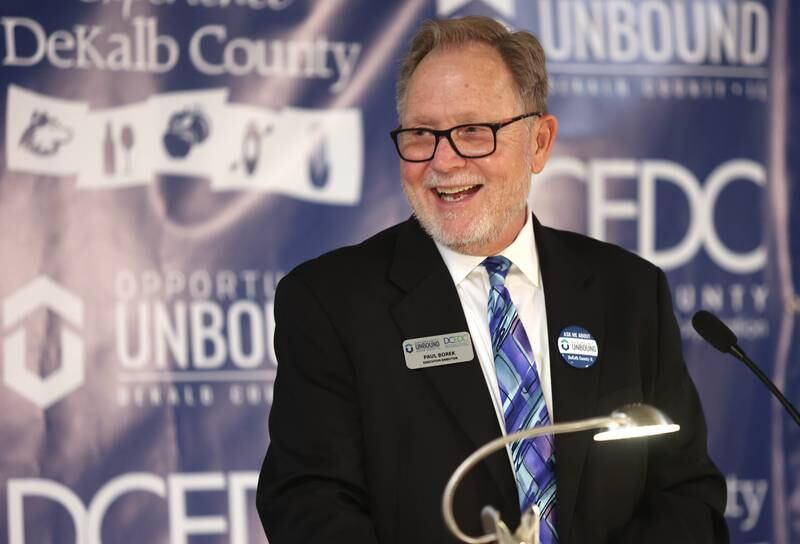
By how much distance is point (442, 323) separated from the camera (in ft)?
7.55

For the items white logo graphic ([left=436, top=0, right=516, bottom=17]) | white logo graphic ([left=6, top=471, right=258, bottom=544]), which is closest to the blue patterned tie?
white logo graphic ([left=6, top=471, right=258, bottom=544])

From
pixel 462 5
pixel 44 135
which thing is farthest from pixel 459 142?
pixel 44 135

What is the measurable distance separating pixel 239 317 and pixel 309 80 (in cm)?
78

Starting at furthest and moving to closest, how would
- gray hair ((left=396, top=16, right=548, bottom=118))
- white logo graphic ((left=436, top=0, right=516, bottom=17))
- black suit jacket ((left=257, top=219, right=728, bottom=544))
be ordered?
white logo graphic ((left=436, top=0, right=516, bottom=17)), gray hair ((left=396, top=16, right=548, bottom=118)), black suit jacket ((left=257, top=219, right=728, bottom=544))

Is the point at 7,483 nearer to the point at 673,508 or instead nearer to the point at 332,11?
the point at 332,11

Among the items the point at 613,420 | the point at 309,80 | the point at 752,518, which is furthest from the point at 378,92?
the point at 613,420

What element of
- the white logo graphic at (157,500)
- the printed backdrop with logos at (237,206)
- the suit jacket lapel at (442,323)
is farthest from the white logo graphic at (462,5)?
the white logo graphic at (157,500)

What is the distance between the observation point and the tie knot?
2387 mm

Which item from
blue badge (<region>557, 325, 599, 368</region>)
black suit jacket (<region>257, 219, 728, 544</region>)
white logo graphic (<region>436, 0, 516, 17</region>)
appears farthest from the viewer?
white logo graphic (<region>436, 0, 516, 17</region>)

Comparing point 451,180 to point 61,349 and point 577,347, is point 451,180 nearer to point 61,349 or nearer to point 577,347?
point 577,347

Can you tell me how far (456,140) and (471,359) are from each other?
1.45ft

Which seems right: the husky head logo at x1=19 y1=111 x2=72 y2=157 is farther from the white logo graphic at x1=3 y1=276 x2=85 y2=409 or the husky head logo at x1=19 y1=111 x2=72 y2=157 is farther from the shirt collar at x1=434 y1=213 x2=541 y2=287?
the shirt collar at x1=434 y1=213 x2=541 y2=287

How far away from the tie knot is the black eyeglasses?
0.23m

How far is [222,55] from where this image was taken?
3.61 meters
